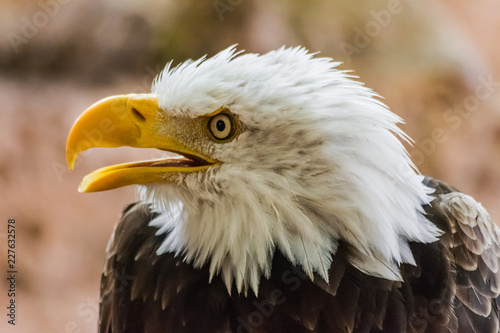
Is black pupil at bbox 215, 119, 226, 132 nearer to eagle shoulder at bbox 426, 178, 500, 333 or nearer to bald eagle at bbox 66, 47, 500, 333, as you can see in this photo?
bald eagle at bbox 66, 47, 500, 333

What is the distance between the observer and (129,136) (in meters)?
1.65

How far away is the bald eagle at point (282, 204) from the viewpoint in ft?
5.11

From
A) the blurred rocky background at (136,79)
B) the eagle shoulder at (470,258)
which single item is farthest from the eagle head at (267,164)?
the blurred rocky background at (136,79)

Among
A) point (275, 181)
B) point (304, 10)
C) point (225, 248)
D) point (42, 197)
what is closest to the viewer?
point (275, 181)

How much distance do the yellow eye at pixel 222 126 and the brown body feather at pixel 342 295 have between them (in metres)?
0.43

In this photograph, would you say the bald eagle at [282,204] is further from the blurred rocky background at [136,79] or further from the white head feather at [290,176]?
the blurred rocky background at [136,79]

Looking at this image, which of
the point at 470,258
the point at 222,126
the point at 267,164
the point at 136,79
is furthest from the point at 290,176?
the point at 136,79

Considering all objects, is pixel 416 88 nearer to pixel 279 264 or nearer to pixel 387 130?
pixel 387 130

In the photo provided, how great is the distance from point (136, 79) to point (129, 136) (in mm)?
2033

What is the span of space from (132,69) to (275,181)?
2.32 meters

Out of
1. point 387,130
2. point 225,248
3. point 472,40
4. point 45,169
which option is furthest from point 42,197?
point 472,40

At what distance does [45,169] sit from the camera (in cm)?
341

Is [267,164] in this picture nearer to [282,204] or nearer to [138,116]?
[282,204]

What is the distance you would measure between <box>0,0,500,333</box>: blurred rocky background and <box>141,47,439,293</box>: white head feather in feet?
5.85
